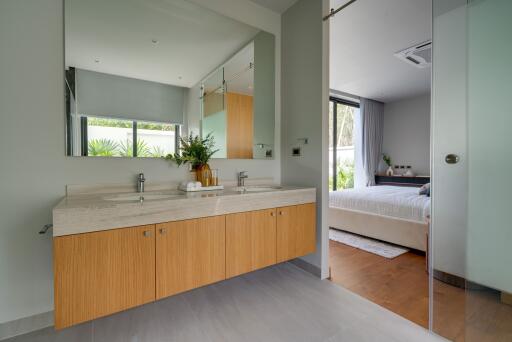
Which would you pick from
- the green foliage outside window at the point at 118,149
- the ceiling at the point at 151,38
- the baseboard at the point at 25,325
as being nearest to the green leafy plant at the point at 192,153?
the green foliage outside window at the point at 118,149

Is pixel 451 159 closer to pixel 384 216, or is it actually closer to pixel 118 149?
pixel 384 216

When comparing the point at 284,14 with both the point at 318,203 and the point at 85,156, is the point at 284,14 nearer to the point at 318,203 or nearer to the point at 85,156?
the point at 318,203

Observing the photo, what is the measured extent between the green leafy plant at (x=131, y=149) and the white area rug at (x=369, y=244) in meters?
2.54

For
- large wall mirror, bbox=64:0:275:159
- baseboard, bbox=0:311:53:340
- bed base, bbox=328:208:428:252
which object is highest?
large wall mirror, bbox=64:0:275:159

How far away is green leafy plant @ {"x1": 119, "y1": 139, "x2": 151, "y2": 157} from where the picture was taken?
67.8 inches

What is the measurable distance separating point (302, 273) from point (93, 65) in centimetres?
238

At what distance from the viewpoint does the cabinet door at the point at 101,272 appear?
1.10 meters

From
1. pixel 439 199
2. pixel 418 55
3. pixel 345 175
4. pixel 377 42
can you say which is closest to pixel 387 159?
pixel 345 175

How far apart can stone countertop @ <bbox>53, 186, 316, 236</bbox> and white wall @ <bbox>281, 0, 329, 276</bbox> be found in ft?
1.42

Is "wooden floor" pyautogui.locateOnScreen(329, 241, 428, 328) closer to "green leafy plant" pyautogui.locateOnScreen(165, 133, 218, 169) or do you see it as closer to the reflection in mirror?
the reflection in mirror

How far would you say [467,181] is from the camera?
136 centimetres

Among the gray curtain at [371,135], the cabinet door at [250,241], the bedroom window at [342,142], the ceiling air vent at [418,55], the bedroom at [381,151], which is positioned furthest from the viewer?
the gray curtain at [371,135]

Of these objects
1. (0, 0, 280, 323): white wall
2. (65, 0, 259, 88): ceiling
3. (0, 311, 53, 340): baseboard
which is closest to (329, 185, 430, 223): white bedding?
(65, 0, 259, 88): ceiling

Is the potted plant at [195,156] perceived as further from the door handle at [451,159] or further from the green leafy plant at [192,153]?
the door handle at [451,159]
